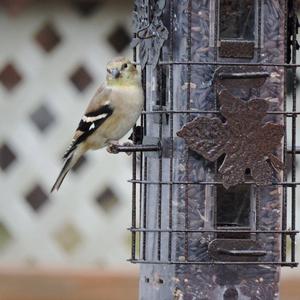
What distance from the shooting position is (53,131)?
32.6ft

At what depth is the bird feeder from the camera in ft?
21.2

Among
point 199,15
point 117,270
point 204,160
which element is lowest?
point 117,270

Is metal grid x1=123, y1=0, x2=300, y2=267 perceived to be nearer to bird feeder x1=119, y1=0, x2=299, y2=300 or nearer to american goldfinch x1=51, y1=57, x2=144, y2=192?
bird feeder x1=119, y1=0, x2=299, y2=300

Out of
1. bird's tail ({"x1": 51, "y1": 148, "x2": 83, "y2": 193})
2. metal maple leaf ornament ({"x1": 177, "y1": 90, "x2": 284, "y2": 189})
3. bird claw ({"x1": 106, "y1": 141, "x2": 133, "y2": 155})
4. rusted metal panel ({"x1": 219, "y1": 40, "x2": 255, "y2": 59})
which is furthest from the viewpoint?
bird's tail ({"x1": 51, "y1": 148, "x2": 83, "y2": 193})

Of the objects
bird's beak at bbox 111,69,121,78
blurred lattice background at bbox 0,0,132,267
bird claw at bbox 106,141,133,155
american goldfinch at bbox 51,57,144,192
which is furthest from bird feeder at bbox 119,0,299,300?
blurred lattice background at bbox 0,0,132,267

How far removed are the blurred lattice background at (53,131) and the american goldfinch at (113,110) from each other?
8.68 ft

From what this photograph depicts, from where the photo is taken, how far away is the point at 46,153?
9.96 metres

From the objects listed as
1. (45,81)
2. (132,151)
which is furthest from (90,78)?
(132,151)

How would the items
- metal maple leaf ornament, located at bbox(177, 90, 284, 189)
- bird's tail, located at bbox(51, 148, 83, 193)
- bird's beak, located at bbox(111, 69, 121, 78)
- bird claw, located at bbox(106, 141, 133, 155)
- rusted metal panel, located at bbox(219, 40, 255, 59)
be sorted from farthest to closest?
bird's tail, located at bbox(51, 148, 83, 193) → bird's beak, located at bbox(111, 69, 121, 78) → bird claw, located at bbox(106, 141, 133, 155) → rusted metal panel, located at bbox(219, 40, 255, 59) → metal maple leaf ornament, located at bbox(177, 90, 284, 189)

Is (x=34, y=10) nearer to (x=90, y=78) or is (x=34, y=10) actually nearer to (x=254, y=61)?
(x=90, y=78)

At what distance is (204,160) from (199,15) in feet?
1.87

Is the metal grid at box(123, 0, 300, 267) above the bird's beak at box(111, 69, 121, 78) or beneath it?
beneath

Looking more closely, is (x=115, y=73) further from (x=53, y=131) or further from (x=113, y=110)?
(x=53, y=131)

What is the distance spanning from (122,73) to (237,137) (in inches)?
31.7
